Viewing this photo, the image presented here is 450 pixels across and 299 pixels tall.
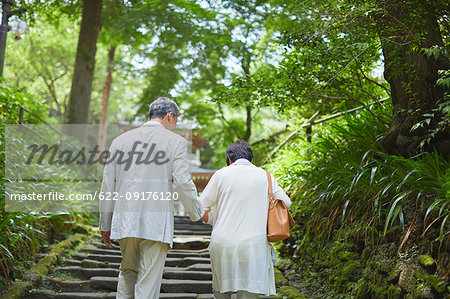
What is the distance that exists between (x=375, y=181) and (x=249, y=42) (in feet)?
22.2

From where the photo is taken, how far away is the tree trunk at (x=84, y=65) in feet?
32.5

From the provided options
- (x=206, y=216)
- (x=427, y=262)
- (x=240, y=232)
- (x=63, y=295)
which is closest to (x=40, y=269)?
(x=63, y=295)

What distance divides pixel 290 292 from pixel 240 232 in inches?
58.6

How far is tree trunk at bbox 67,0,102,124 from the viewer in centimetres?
991

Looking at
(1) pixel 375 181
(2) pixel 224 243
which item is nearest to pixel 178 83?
(1) pixel 375 181

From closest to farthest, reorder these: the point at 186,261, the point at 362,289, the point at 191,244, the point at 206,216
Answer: the point at 206,216
the point at 362,289
the point at 186,261
the point at 191,244

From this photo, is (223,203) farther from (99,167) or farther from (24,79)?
(24,79)

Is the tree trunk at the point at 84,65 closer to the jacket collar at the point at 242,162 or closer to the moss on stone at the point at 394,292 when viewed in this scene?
the jacket collar at the point at 242,162

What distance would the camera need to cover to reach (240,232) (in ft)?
9.87

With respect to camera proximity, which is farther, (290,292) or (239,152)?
(290,292)

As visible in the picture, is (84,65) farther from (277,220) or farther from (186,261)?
(277,220)

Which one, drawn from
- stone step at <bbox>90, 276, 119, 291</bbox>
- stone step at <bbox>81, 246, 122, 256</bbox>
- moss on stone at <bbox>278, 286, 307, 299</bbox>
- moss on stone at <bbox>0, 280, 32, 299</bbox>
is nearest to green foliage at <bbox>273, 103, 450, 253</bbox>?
moss on stone at <bbox>278, 286, 307, 299</bbox>

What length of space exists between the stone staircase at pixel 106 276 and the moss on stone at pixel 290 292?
0.74m

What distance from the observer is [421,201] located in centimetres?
357
